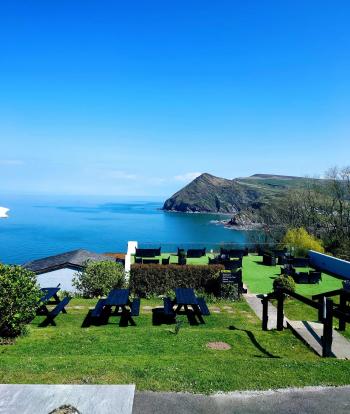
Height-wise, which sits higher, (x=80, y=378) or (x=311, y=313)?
(x=80, y=378)

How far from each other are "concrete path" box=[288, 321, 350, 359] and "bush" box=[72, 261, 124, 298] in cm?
855

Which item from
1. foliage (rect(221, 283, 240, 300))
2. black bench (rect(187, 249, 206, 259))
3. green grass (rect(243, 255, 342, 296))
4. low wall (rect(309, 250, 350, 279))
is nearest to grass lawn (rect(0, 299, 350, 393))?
foliage (rect(221, 283, 240, 300))

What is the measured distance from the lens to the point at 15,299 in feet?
30.6

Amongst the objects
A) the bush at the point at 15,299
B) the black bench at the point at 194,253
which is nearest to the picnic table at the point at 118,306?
the bush at the point at 15,299

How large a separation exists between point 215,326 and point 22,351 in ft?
19.3

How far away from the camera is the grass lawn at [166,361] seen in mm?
5906

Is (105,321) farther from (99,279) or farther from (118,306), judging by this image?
(99,279)

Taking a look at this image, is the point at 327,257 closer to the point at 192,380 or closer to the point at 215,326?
the point at 215,326

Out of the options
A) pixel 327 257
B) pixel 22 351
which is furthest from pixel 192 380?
pixel 327 257

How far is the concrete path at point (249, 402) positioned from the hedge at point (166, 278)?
11236 mm

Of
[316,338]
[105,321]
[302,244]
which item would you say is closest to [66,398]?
[316,338]

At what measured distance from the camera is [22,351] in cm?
830

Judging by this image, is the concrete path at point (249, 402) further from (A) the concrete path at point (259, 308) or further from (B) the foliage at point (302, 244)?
(B) the foliage at point (302, 244)

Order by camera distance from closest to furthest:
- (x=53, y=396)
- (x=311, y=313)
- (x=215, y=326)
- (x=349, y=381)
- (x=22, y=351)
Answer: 1. (x=53, y=396)
2. (x=349, y=381)
3. (x=22, y=351)
4. (x=215, y=326)
5. (x=311, y=313)
